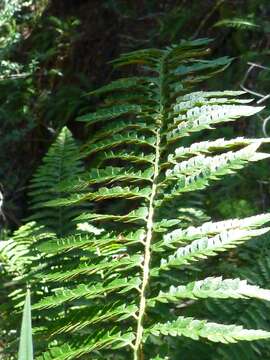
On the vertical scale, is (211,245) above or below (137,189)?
below

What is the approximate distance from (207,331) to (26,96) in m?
2.50

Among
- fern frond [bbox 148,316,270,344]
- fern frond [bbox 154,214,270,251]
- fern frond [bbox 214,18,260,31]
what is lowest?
fern frond [bbox 148,316,270,344]

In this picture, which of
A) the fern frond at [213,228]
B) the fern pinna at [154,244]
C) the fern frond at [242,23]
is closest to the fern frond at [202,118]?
the fern pinna at [154,244]

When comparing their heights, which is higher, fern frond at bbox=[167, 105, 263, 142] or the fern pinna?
fern frond at bbox=[167, 105, 263, 142]

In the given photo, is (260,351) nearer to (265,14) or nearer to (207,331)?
(207,331)

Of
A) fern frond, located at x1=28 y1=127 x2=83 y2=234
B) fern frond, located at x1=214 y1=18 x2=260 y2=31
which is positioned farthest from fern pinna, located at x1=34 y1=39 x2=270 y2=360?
fern frond, located at x1=214 y1=18 x2=260 y2=31

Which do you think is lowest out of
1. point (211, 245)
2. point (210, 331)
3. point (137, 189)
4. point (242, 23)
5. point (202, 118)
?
point (210, 331)

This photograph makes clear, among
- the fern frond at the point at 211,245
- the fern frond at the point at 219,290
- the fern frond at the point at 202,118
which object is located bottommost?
the fern frond at the point at 219,290

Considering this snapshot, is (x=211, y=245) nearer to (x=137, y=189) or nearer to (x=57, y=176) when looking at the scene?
(x=137, y=189)

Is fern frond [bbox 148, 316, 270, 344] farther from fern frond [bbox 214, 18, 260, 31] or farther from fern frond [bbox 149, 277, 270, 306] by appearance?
fern frond [bbox 214, 18, 260, 31]

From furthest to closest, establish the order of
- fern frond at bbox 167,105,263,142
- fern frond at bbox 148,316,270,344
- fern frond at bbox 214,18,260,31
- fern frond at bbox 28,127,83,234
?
fern frond at bbox 214,18,260,31, fern frond at bbox 28,127,83,234, fern frond at bbox 167,105,263,142, fern frond at bbox 148,316,270,344

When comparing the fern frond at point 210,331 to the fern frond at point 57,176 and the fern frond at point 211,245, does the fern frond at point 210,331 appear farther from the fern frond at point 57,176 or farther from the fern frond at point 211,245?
the fern frond at point 57,176

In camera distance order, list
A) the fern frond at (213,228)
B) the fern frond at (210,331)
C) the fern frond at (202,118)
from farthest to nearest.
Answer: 1. the fern frond at (202,118)
2. the fern frond at (213,228)
3. the fern frond at (210,331)

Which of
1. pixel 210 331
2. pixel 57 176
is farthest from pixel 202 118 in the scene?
pixel 57 176
